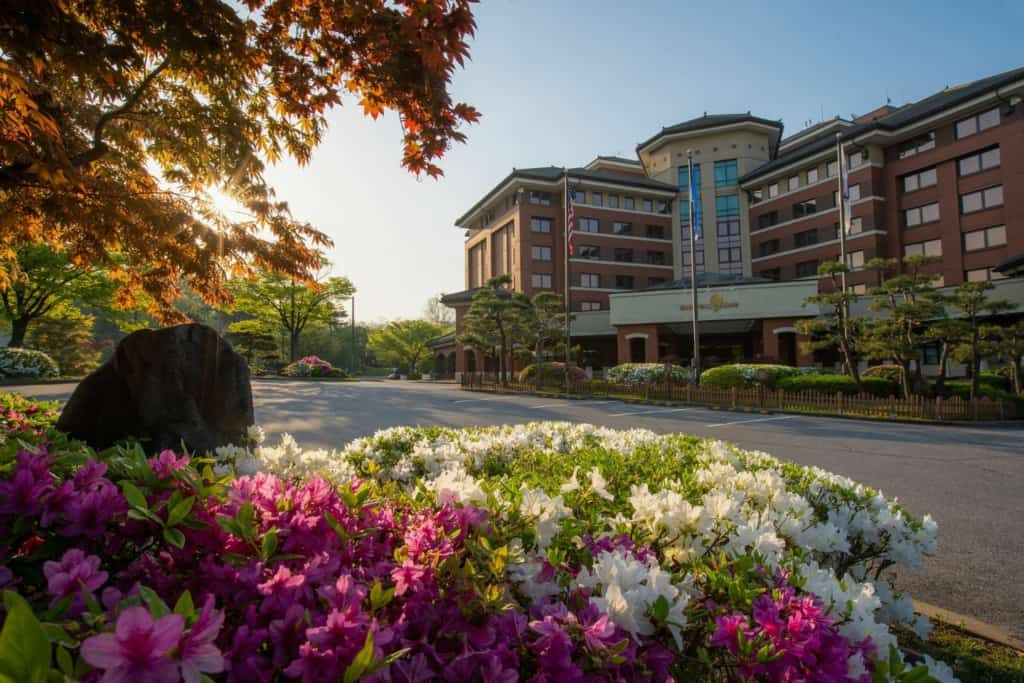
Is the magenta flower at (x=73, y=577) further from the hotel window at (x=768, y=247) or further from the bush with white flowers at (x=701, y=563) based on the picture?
the hotel window at (x=768, y=247)

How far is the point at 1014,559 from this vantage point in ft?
15.8

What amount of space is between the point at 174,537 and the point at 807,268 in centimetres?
4784

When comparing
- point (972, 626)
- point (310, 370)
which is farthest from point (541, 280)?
point (972, 626)

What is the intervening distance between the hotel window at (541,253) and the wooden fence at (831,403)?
2152cm

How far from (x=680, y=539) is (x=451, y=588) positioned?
102 cm

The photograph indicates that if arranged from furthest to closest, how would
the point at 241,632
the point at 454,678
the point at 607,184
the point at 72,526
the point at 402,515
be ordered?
the point at 607,184, the point at 402,515, the point at 72,526, the point at 454,678, the point at 241,632

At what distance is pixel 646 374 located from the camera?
86.8 ft

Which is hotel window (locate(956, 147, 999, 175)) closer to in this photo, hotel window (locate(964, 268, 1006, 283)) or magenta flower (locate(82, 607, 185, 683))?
hotel window (locate(964, 268, 1006, 283))

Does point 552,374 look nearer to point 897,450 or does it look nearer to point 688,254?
point 897,450

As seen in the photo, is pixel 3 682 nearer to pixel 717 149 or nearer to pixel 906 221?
pixel 906 221

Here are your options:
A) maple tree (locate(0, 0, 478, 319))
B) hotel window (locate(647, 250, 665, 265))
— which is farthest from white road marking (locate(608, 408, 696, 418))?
hotel window (locate(647, 250, 665, 265))

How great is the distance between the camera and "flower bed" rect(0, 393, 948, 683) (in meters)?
1.07

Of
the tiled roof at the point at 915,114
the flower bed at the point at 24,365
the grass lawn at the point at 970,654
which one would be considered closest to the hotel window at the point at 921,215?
the tiled roof at the point at 915,114

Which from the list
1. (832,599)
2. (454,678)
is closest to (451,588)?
(454,678)
